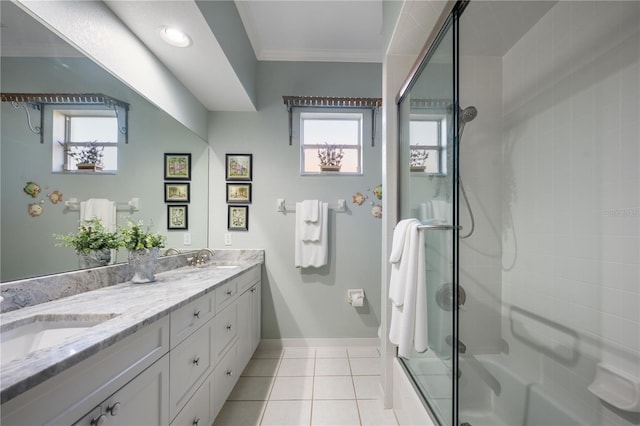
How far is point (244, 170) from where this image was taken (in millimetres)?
2553

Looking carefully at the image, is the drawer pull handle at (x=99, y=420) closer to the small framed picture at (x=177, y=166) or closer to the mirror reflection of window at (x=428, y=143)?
the mirror reflection of window at (x=428, y=143)

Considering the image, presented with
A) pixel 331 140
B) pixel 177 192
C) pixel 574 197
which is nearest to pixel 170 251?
pixel 177 192

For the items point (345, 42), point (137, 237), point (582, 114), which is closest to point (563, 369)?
point (582, 114)

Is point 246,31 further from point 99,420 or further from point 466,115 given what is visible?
point 99,420

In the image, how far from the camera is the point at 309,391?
183 centimetres

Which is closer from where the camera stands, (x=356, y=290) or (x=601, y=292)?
(x=601, y=292)

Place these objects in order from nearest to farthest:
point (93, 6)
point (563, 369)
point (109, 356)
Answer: point (109, 356), point (93, 6), point (563, 369)

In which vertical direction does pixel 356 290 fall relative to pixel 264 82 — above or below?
below

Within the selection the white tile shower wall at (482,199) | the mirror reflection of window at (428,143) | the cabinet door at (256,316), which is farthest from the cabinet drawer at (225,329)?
the mirror reflection of window at (428,143)

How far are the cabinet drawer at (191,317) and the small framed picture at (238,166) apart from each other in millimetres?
1390

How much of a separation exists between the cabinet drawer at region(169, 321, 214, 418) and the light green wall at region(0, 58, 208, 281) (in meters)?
0.66

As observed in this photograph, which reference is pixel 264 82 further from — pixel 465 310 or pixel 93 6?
pixel 465 310

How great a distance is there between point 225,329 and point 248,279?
0.53 meters

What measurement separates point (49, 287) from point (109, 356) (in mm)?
675
